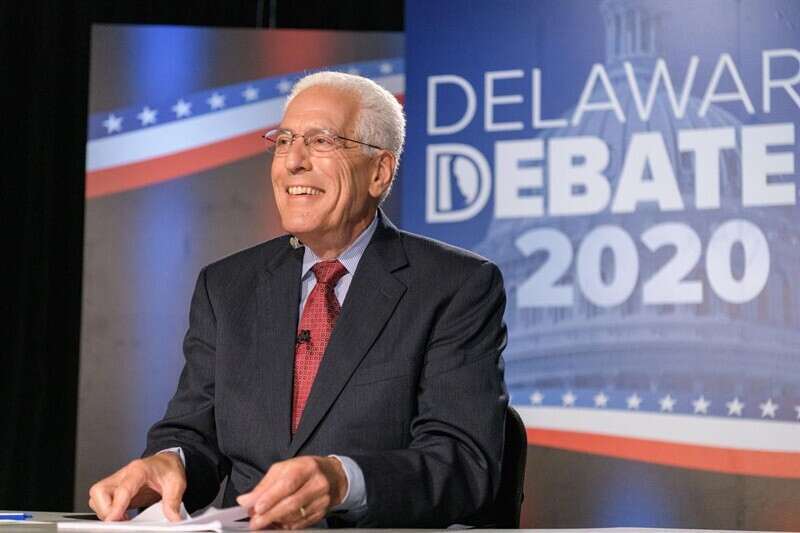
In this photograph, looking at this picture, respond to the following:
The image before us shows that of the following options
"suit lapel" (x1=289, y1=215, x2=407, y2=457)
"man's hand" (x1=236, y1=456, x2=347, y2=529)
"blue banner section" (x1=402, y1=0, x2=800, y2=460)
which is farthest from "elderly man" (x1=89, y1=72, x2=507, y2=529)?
A: "blue banner section" (x1=402, y1=0, x2=800, y2=460)

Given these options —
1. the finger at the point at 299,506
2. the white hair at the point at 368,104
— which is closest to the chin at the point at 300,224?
the white hair at the point at 368,104

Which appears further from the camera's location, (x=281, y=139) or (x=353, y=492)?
(x=281, y=139)

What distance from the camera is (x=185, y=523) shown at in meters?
1.81

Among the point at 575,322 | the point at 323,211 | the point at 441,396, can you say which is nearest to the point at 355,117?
the point at 323,211

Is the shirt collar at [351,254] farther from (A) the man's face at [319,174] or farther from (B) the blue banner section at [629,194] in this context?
(B) the blue banner section at [629,194]

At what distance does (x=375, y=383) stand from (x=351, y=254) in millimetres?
354

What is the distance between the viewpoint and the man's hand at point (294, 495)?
1869 mm

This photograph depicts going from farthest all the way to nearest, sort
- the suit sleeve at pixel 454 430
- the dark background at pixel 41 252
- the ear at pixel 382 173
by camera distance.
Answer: the dark background at pixel 41 252
the ear at pixel 382 173
the suit sleeve at pixel 454 430

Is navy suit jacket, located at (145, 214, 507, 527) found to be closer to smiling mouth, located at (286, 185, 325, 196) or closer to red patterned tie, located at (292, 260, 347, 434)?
red patterned tie, located at (292, 260, 347, 434)

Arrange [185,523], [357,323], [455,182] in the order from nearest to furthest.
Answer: [185,523] < [357,323] < [455,182]

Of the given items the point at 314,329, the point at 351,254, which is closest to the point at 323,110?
the point at 351,254

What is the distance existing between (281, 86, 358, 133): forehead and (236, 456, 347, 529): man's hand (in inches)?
31.9

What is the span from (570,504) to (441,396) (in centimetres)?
211

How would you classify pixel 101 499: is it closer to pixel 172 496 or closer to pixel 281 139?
pixel 172 496
